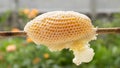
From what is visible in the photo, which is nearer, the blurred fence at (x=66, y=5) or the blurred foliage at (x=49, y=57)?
the blurred foliage at (x=49, y=57)

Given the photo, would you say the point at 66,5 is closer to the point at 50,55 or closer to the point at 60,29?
the point at 50,55

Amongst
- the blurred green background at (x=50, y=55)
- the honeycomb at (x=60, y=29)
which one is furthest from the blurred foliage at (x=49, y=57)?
the honeycomb at (x=60, y=29)

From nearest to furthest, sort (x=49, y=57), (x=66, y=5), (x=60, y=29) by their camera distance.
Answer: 1. (x=60, y=29)
2. (x=49, y=57)
3. (x=66, y=5)

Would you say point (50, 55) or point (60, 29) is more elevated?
point (60, 29)

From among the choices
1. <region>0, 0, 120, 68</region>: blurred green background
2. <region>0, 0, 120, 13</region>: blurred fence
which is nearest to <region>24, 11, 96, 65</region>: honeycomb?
<region>0, 0, 120, 68</region>: blurred green background

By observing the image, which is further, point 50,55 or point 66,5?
point 66,5

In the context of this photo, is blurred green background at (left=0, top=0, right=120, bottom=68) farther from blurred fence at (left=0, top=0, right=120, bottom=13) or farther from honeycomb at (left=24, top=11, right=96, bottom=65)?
honeycomb at (left=24, top=11, right=96, bottom=65)

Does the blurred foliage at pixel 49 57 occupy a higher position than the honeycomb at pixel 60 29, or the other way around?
the honeycomb at pixel 60 29

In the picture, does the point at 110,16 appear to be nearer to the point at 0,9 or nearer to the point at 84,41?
the point at 0,9

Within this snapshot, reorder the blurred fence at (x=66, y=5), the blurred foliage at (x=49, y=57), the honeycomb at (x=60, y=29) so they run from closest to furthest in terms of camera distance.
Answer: the honeycomb at (x=60, y=29) → the blurred foliage at (x=49, y=57) → the blurred fence at (x=66, y=5)

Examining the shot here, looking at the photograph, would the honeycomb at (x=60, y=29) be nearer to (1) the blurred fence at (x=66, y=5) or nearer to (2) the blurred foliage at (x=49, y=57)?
(2) the blurred foliage at (x=49, y=57)

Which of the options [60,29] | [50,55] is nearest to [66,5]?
[50,55]

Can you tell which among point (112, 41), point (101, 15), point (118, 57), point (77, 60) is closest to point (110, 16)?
point (101, 15)
